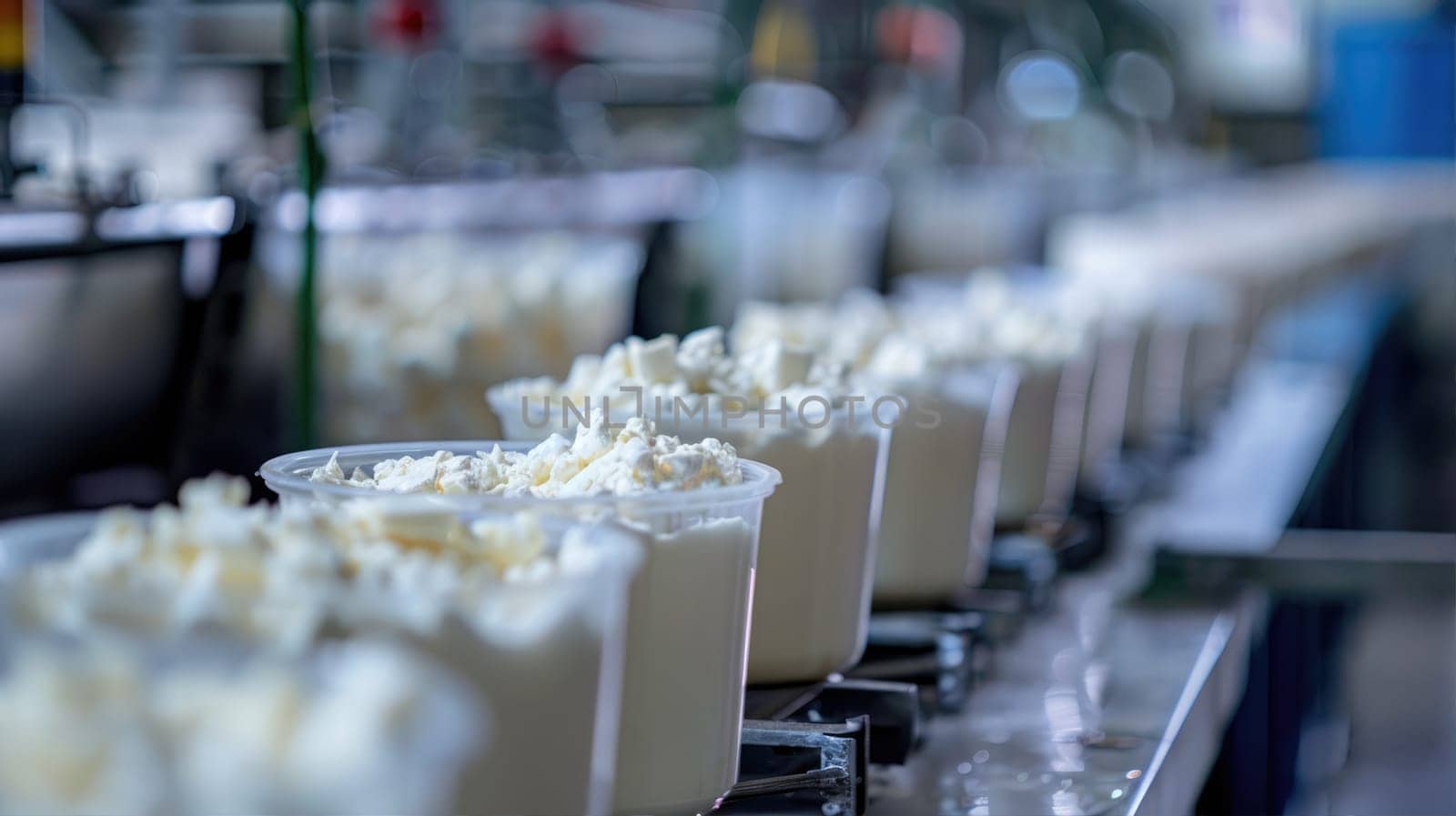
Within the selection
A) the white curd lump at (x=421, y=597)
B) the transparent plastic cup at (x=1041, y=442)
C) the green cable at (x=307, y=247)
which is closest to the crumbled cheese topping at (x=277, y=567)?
the white curd lump at (x=421, y=597)

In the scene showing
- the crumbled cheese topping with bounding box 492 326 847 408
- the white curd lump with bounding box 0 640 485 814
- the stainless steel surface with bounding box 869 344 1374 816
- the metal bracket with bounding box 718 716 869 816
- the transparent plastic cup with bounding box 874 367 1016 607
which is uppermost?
the crumbled cheese topping with bounding box 492 326 847 408

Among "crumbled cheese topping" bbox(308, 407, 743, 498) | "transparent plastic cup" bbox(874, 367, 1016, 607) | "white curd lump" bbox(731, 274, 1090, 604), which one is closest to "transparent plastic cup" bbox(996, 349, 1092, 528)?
"white curd lump" bbox(731, 274, 1090, 604)

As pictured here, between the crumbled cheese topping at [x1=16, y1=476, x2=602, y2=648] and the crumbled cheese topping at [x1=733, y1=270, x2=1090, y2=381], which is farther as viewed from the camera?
the crumbled cheese topping at [x1=733, y1=270, x2=1090, y2=381]

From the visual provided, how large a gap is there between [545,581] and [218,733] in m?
0.12

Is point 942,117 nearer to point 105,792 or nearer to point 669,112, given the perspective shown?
point 669,112

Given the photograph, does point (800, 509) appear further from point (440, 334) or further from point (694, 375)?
point (440, 334)

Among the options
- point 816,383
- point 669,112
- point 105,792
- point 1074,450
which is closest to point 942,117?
point 669,112

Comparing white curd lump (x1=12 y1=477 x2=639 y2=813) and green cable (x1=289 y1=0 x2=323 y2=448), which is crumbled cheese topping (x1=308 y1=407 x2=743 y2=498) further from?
green cable (x1=289 y1=0 x2=323 y2=448)

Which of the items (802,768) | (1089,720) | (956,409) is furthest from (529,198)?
(802,768)

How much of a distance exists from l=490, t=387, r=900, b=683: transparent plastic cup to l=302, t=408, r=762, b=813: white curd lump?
0.13 meters

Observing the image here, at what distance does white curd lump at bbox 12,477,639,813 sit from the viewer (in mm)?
422

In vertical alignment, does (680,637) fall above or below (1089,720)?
above

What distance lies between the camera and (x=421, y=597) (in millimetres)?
460

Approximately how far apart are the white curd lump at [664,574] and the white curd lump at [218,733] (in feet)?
0.65
